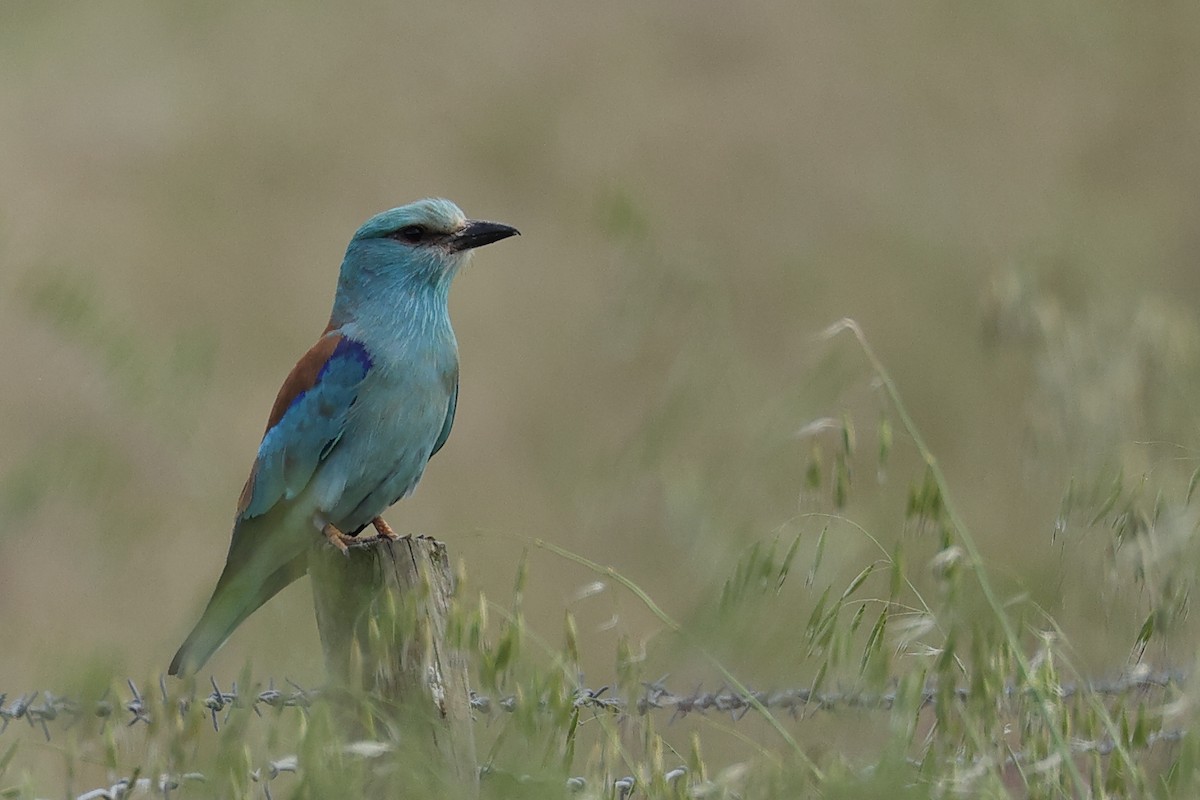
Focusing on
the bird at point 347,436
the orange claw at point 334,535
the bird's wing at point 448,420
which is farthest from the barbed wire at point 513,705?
the bird's wing at point 448,420

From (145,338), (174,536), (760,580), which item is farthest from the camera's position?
(174,536)

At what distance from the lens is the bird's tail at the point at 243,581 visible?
11.3 ft

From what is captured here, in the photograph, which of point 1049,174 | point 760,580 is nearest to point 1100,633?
point 760,580

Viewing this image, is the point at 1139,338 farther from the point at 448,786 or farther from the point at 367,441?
the point at 448,786

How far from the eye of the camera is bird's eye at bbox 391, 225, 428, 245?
4.28 m

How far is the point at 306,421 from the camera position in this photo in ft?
12.7

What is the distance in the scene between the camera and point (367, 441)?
3848 mm

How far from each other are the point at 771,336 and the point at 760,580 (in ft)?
26.6

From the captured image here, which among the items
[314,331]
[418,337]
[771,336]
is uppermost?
[418,337]

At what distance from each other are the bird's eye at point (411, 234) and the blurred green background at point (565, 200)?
2.45ft

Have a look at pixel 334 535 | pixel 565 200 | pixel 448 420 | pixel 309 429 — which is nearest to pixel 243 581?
pixel 334 535

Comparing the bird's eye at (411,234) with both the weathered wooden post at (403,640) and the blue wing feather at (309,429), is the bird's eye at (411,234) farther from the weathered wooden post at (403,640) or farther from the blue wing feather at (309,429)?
the weathered wooden post at (403,640)

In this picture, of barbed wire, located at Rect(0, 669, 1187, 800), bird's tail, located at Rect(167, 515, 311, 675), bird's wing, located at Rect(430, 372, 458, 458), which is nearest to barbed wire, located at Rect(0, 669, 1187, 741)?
barbed wire, located at Rect(0, 669, 1187, 800)

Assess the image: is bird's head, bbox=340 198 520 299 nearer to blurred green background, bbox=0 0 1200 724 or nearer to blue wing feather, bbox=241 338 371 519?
blue wing feather, bbox=241 338 371 519
